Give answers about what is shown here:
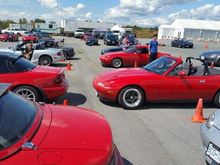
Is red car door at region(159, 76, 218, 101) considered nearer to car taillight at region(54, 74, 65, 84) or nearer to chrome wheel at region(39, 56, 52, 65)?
car taillight at region(54, 74, 65, 84)

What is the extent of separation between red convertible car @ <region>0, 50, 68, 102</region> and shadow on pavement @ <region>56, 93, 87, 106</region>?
0.69m

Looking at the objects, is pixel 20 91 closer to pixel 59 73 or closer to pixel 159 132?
pixel 59 73

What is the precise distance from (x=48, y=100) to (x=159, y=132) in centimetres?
321

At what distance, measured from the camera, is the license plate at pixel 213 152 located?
3912mm

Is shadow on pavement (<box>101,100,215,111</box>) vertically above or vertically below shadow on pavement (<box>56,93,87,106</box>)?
above

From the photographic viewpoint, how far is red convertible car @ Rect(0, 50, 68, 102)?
7.62 m

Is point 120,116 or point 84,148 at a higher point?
point 84,148

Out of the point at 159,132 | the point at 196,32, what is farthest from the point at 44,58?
the point at 196,32

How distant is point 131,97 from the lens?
8148 millimetres

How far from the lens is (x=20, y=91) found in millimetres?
7668

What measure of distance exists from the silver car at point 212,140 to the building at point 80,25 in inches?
3023

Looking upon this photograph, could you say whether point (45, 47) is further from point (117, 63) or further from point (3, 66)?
point (3, 66)

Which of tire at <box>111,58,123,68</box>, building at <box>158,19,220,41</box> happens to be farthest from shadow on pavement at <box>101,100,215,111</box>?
building at <box>158,19,220,41</box>

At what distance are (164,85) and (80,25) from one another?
7750cm
